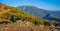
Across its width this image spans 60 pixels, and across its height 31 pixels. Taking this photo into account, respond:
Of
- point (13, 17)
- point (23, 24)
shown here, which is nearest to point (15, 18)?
point (13, 17)

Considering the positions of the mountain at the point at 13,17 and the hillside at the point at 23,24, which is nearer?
the hillside at the point at 23,24

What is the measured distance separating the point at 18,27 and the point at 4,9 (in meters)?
55.4

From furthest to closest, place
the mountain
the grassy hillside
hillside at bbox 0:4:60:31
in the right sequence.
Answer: the mountain < the grassy hillside < hillside at bbox 0:4:60:31

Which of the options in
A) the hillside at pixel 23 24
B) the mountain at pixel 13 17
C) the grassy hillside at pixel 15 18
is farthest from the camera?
the mountain at pixel 13 17

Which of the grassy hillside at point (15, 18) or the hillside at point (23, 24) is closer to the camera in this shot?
the hillside at point (23, 24)

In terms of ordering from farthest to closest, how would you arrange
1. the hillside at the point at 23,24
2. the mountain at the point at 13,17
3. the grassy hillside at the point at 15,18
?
the mountain at the point at 13,17
the grassy hillside at the point at 15,18
the hillside at the point at 23,24

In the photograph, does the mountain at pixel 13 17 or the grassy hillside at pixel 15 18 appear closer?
the grassy hillside at pixel 15 18

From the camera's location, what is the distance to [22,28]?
10680mm

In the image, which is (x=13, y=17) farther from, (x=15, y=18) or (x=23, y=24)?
(x=23, y=24)

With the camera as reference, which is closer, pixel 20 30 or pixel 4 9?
pixel 20 30

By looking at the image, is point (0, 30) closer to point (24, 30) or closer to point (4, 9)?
point (24, 30)

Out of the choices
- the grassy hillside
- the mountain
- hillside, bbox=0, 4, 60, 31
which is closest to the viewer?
hillside, bbox=0, 4, 60, 31

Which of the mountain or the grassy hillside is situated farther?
the mountain

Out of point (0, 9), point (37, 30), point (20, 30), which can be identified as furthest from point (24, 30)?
point (0, 9)
